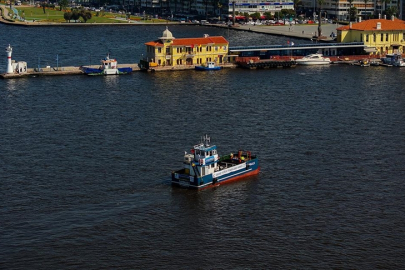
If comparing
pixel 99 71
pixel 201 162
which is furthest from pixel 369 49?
pixel 201 162

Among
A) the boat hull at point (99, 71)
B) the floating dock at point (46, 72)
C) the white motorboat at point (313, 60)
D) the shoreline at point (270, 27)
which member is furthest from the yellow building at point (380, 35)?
the floating dock at point (46, 72)

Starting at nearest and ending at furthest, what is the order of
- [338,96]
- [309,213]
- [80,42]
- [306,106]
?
[309,213] < [306,106] < [338,96] < [80,42]

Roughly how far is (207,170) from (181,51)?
55252mm

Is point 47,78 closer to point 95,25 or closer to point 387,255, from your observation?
point 387,255

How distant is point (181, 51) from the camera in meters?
105

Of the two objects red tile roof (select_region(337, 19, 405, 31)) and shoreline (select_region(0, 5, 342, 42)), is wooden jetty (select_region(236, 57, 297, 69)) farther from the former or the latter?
shoreline (select_region(0, 5, 342, 42))

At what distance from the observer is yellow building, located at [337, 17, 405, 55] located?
116m

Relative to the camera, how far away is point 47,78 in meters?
96.2

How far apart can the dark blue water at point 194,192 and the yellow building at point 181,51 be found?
39.5ft

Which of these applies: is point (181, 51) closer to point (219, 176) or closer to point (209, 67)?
point (209, 67)

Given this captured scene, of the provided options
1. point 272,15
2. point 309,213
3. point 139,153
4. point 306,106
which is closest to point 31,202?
point 139,153

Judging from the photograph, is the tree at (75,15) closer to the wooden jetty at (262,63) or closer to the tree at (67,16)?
the tree at (67,16)

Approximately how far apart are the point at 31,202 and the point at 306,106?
37.8 m

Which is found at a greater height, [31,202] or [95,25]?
[95,25]
